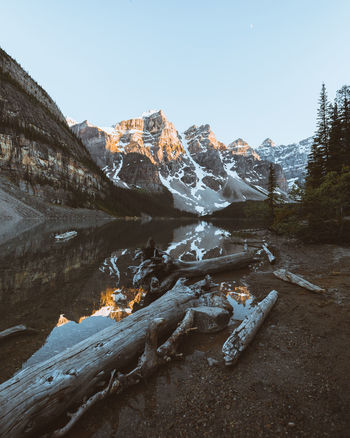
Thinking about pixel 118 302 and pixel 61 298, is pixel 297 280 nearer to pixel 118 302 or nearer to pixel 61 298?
pixel 118 302

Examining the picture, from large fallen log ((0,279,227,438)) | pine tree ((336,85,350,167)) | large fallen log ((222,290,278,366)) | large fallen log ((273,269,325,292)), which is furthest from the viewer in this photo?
pine tree ((336,85,350,167))

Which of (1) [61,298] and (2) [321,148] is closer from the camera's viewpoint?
(1) [61,298]

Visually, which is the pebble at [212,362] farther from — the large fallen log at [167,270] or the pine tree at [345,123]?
the pine tree at [345,123]

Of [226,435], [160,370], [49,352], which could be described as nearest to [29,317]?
[49,352]

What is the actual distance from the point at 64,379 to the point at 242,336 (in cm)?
399

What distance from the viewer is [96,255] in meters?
16.6

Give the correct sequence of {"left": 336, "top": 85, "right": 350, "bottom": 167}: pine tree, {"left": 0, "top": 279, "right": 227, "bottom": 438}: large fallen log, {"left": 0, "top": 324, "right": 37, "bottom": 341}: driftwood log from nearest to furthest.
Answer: {"left": 0, "top": 279, "right": 227, "bottom": 438}: large fallen log → {"left": 0, "top": 324, "right": 37, "bottom": 341}: driftwood log → {"left": 336, "top": 85, "right": 350, "bottom": 167}: pine tree

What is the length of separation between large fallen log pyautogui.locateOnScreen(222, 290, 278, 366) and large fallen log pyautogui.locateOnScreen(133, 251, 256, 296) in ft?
14.9

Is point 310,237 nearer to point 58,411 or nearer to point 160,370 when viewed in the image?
point 160,370

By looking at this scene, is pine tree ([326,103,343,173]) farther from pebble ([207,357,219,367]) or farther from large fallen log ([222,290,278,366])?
pebble ([207,357,219,367])

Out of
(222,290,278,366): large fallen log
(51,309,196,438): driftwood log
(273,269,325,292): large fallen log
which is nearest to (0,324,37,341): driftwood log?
(51,309,196,438): driftwood log

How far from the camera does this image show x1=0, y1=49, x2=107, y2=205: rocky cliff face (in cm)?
7331

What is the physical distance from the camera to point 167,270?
415 inches

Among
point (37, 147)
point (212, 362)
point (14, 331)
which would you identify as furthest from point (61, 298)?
point (37, 147)
